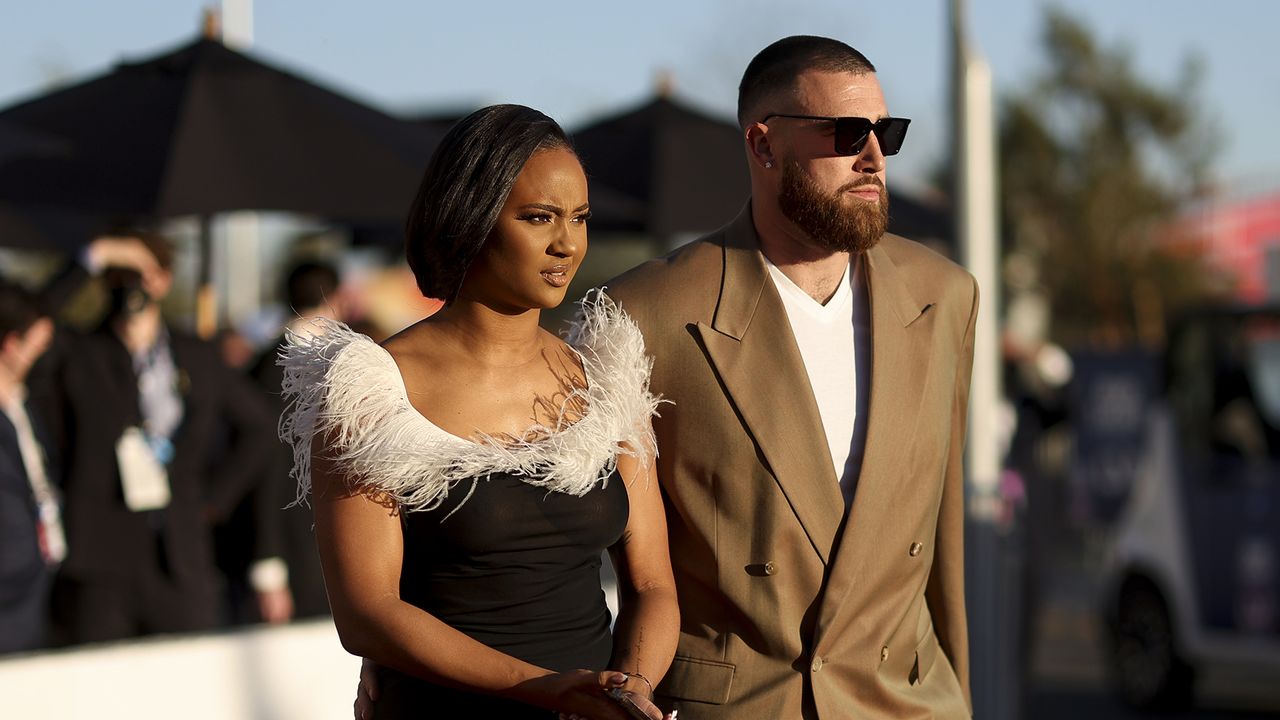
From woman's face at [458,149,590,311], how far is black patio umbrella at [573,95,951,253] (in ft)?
23.4

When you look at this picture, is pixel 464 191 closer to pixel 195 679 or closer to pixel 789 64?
pixel 789 64

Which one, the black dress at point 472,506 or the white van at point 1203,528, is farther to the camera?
the white van at point 1203,528

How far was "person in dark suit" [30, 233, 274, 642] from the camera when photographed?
6844 mm

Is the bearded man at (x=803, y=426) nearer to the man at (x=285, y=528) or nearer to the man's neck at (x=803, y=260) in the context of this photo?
the man's neck at (x=803, y=260)

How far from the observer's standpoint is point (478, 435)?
110 inches

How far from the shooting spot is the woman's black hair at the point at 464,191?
2779mm

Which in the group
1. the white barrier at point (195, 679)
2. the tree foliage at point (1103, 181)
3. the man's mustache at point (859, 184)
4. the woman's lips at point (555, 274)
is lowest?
the white barrier at point (195, 679)

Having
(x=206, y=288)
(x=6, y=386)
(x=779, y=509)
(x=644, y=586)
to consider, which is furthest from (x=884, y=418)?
(x=206, y=288)

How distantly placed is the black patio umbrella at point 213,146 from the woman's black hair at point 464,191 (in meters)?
5.39

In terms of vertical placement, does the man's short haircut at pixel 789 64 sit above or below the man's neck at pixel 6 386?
above

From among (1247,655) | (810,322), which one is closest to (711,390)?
(810,322)

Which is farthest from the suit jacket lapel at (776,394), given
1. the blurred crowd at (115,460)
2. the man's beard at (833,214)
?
the blurred crowd at (115,460)

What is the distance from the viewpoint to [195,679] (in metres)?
5.11

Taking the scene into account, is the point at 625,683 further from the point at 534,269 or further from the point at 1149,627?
the point at 1149,627
